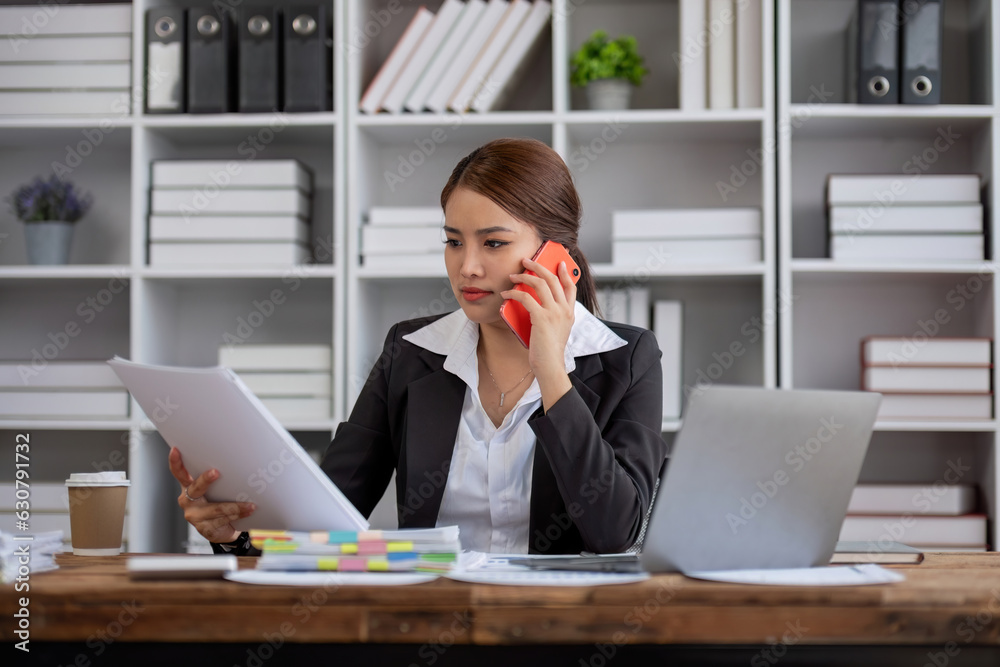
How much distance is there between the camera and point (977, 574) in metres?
1.09

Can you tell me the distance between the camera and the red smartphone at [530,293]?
62.5 inches

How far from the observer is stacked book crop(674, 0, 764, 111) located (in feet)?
8.63

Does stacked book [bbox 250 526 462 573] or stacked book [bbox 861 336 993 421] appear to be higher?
stacked book [bbox 861 336 993 421]

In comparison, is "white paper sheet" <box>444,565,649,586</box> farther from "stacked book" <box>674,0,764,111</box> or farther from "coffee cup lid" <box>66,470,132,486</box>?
"stacked book" <box>674,0,764,111</box>

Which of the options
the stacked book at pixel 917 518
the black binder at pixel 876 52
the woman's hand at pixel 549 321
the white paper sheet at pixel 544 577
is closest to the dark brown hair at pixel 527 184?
the woman's hand at pixel 549 321

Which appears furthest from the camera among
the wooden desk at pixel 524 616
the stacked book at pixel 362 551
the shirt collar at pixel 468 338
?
the shirt collar at pixel 468 338

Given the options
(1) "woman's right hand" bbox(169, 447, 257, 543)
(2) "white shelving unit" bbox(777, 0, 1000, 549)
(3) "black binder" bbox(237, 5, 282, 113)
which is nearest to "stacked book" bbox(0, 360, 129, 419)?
(3) "black binder" bbox(237, 5, 282, 113)

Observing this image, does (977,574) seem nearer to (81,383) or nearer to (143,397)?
(143,397)

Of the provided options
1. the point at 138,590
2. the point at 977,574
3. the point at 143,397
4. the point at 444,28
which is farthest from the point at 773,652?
the point at 444,28

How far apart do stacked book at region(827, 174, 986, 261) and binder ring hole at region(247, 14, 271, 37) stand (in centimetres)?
168

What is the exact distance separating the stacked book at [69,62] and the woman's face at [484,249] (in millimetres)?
1599

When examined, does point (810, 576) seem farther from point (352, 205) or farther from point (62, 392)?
point (62, 392)

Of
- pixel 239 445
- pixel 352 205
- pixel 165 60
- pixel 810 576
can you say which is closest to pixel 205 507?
pixel 239 445

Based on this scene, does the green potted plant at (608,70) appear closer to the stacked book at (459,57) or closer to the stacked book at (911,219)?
the stacked book at (459,57)
